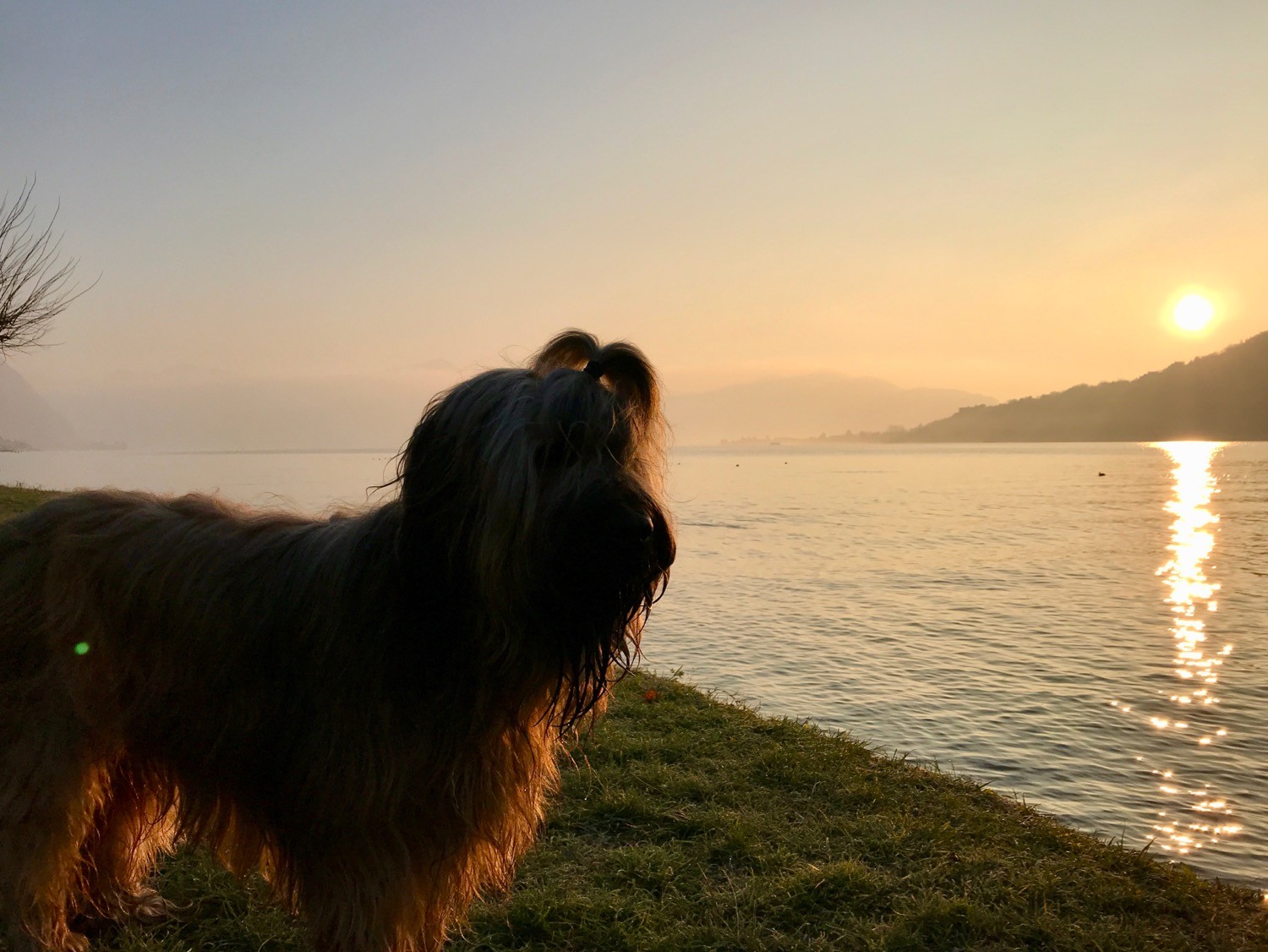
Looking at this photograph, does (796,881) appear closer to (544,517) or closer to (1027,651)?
(544,517)

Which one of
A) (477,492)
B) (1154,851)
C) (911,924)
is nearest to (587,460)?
(477,492)

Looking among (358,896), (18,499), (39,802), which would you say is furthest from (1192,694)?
(18,499)

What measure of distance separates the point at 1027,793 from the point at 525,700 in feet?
18.8

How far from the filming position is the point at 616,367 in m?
2.86

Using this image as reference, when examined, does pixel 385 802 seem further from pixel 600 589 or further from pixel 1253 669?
pixel 1253 669

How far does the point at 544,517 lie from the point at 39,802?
7.93 ft

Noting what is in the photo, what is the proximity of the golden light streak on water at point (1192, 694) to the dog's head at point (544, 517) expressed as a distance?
5.51 metres

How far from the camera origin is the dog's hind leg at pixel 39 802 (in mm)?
3150

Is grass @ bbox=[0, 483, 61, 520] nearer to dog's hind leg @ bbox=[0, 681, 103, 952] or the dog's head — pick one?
dog's hind leg @ bbox=[0, 681, 103, 952]

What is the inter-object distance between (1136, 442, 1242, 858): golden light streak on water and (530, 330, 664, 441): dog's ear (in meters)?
5.54

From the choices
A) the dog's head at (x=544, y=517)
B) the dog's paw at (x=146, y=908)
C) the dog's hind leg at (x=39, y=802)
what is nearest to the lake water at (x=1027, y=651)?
the dog's head at (x=544, y=517)

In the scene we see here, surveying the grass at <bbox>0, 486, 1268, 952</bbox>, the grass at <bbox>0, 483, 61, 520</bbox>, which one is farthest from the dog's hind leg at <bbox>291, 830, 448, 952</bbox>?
the grass at <bbox>0, 483, 61, 520</bbox>

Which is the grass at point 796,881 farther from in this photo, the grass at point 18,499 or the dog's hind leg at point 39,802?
the grass at point 18,499

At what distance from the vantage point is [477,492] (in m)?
2.53
